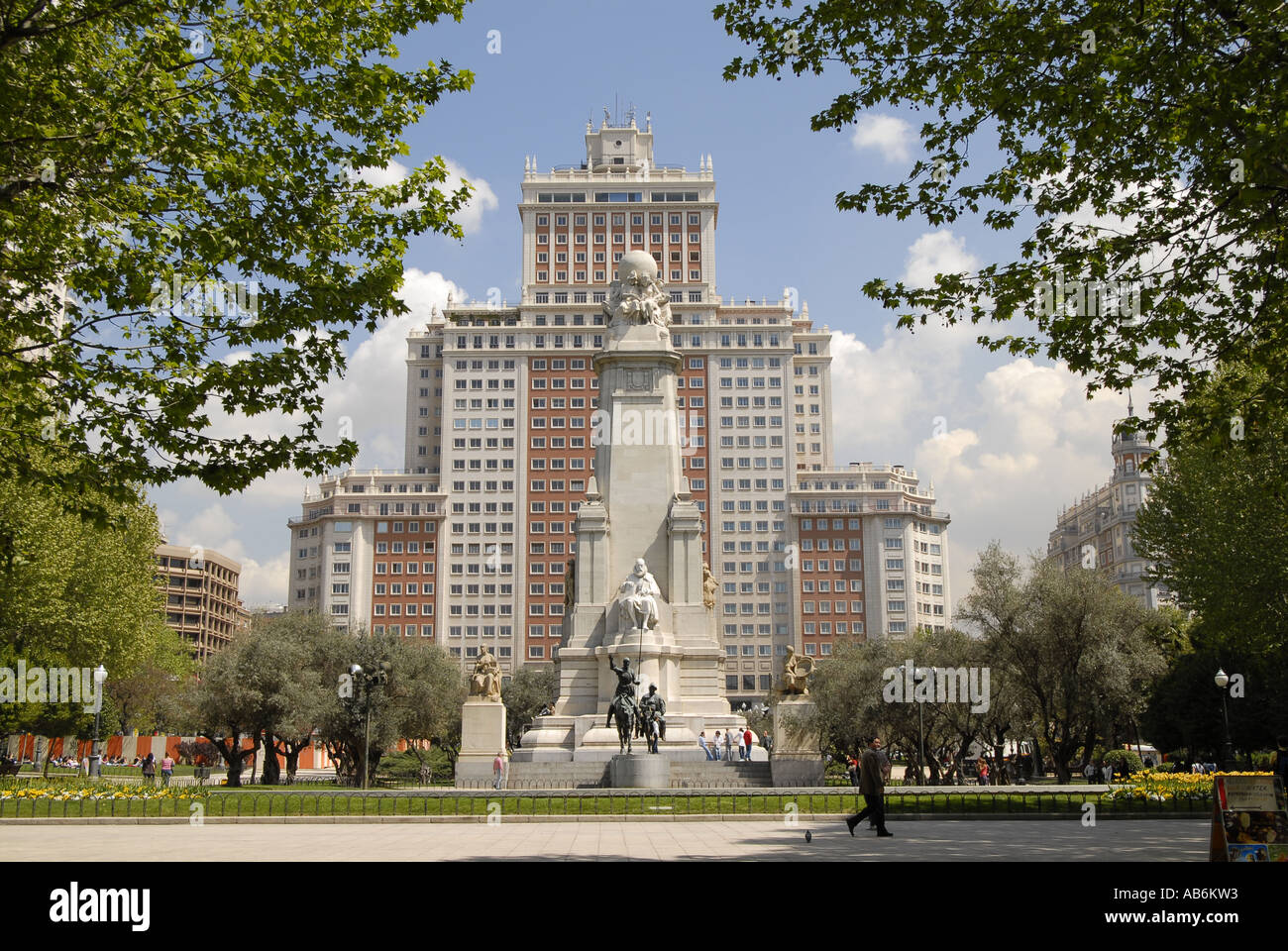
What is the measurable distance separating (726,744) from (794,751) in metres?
3.11

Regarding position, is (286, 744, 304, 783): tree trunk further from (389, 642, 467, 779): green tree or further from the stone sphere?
the stone sphere

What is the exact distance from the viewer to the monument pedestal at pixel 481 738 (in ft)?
122

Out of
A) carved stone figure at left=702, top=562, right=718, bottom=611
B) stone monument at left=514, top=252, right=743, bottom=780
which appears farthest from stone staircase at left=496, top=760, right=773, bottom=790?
carved stone figure at left=702, top=562, right=718, bottom=611

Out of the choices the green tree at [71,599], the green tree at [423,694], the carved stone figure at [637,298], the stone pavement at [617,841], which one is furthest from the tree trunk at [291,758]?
the stone pavement at [617,841]

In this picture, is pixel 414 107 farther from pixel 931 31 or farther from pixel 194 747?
pixel 194 747

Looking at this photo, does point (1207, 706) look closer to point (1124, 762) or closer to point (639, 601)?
point (1124, 762)

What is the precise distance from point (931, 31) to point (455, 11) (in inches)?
292

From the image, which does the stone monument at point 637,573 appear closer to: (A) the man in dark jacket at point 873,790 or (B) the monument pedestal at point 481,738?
(B) the monument pedestal at point 481,738

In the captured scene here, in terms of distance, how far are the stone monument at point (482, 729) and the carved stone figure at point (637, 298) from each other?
15.1m

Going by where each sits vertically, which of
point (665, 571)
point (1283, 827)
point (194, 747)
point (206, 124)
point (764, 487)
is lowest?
point (194, 747)

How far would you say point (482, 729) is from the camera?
38156 mm

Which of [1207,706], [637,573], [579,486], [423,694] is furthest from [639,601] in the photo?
[579,486]
